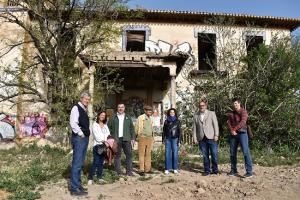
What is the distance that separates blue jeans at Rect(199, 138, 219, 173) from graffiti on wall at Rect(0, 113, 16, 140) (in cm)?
1024

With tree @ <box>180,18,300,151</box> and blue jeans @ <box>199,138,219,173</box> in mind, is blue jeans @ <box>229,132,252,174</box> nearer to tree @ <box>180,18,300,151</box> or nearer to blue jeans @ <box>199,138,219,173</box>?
blue jeans @ <box>199,138,219,173</box>

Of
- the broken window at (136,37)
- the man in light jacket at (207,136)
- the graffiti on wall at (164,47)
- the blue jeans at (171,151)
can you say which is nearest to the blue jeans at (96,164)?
the blue jeans at (171,151)

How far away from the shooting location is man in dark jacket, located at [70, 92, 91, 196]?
260 inches

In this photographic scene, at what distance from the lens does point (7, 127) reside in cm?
1591

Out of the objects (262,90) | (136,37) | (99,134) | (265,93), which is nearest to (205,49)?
(136,37)

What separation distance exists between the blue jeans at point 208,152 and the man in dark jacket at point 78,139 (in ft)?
9.35

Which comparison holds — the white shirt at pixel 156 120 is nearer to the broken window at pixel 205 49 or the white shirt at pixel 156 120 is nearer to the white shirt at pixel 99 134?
the broken window at pixel 205 49

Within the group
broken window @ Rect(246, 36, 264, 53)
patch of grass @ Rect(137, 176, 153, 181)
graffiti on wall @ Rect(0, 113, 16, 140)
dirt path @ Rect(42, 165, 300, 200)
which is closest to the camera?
dirt path @ Rect(42, 165, 300, 200)

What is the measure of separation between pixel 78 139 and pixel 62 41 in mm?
8110

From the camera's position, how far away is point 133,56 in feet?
43.8

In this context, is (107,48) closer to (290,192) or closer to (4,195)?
(4,195)

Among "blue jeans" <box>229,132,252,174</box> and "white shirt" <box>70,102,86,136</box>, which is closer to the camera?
"white shirt" <box>70,102,86,136</box>

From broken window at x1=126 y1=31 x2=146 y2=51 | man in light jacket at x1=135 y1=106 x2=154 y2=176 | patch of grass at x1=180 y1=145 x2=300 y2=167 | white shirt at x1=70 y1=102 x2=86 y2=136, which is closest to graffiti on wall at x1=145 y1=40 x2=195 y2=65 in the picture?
broken window at x1=126 y1=31 x2=146 y2=51

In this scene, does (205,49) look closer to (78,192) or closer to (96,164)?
(96,164)
